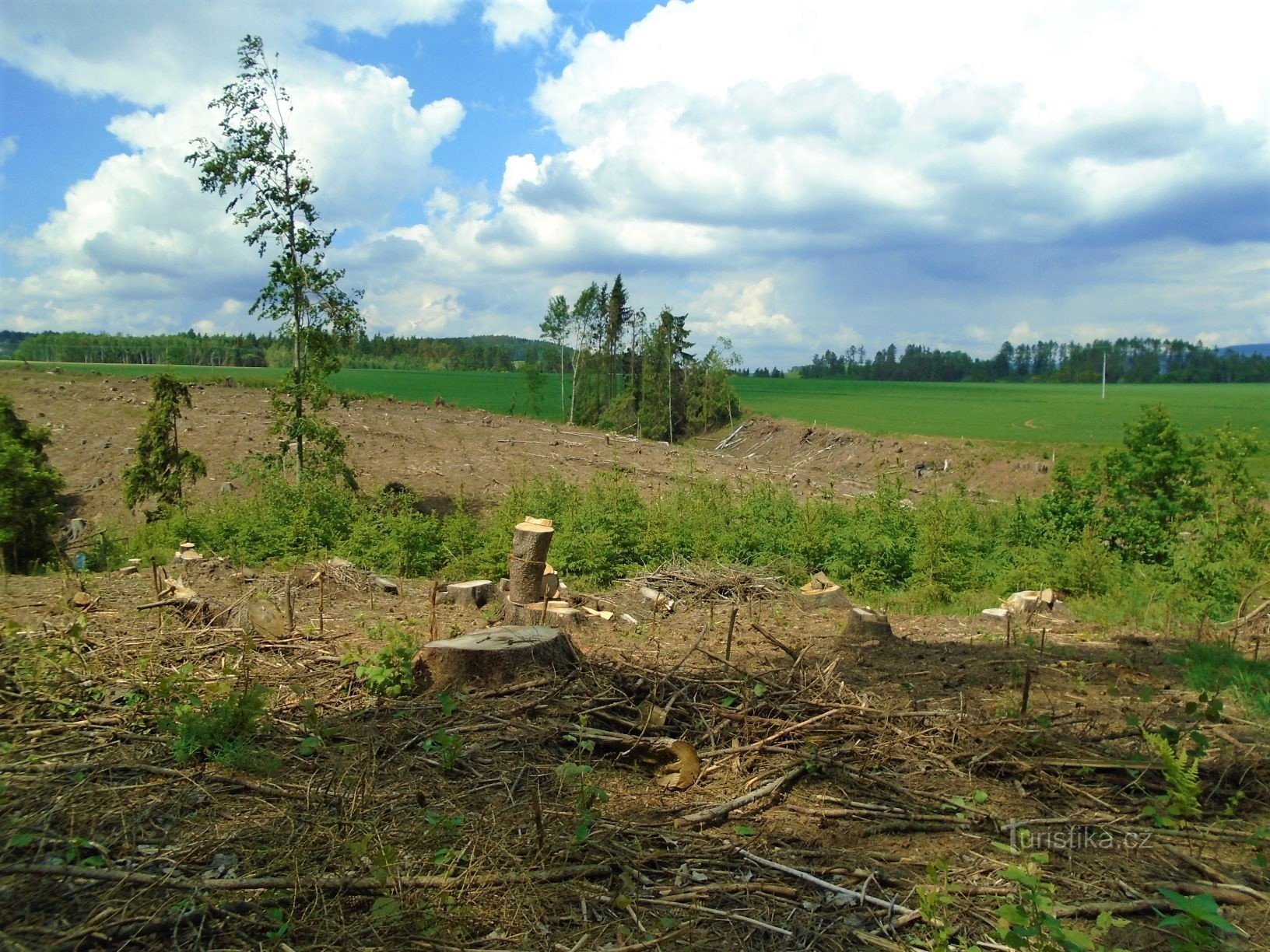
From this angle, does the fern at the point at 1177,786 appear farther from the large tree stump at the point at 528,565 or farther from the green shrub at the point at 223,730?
the large tree stump at the point at 528,565

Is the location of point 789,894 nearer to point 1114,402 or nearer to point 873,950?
point 873,950

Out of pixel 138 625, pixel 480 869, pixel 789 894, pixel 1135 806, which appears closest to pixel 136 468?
pixel 138 625

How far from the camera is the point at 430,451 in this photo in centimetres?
1922

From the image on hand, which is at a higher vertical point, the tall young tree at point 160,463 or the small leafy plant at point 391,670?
the tall young tree at point 160,463

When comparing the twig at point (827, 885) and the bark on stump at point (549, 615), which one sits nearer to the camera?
the twig at point (827, 885)

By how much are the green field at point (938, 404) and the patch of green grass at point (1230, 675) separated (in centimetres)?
1904

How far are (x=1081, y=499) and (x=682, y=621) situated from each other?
6632mm

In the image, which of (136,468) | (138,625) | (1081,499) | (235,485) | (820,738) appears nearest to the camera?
(820,738)

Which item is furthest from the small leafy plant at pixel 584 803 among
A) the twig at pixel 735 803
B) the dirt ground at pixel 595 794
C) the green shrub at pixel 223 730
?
the green shrub at pixel 223 730

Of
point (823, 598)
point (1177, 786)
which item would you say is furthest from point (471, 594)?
point (1177, 786)

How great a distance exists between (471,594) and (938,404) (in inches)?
2109

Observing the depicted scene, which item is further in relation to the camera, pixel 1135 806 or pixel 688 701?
pixel 688 701

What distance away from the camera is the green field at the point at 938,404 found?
35812mm

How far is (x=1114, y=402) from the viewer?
54062 millimetres
